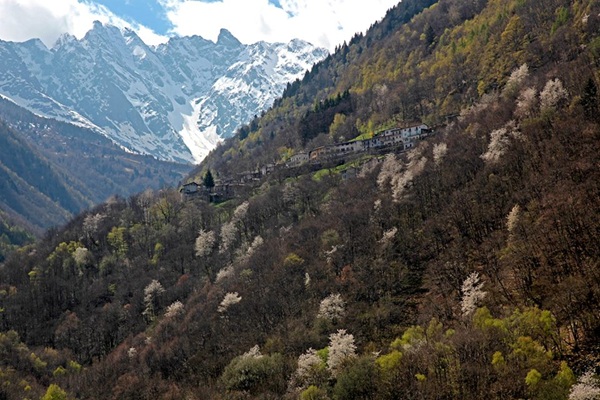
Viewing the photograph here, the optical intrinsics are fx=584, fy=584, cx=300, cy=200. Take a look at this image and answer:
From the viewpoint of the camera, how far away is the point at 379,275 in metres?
85.7

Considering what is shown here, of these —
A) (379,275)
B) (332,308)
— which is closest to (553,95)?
(379,275)

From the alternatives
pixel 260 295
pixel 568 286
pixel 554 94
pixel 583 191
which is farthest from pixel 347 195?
pixel 568 286

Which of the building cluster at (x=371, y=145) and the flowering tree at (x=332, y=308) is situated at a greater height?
the building cluster at (x=371, y=145)

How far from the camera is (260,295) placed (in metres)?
97.8

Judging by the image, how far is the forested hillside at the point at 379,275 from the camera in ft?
188

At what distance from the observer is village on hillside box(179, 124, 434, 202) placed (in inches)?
6127

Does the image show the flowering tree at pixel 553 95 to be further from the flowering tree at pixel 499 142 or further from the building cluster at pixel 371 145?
the building cluster at pixel 371 145

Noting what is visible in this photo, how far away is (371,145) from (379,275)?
85.6 meters

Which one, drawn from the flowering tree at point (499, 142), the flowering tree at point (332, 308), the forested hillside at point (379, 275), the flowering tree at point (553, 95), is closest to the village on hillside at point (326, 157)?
the forested hillside at point (379, 275)

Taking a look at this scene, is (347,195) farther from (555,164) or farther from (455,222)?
(555,164)

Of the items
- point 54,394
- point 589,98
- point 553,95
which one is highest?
point 553,95

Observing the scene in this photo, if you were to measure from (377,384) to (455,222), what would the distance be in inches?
1453

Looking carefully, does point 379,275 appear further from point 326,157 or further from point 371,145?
point 326,157

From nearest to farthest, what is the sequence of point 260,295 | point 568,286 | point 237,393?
point 568,286 → point 237,393 → point 260,295
